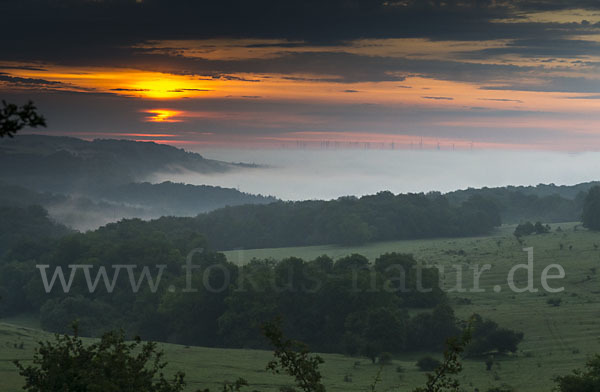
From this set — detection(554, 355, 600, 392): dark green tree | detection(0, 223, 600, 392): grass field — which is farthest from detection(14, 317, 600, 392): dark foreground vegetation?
detection(0, 223, 600, 392): grass field

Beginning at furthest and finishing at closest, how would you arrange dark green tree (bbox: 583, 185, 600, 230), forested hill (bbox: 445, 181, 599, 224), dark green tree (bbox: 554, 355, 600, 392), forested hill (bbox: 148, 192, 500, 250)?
forested hill (bbox: 445, 181, 599, 224) < forested hill (bbox: 148, 192, 500, 250) < dark green tree (bbox: 583, 185, 600, 230) < dark green tree (bbox: 554, 355, 600, 392)

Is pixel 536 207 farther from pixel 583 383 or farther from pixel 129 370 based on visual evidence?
pixel 129 370

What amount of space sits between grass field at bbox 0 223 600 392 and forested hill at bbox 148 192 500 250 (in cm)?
3654

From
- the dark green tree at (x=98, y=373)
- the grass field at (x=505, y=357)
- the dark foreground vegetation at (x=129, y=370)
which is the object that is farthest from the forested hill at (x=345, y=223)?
the dark foreground vegetation at (x=129, y=370)

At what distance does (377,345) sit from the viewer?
63.2 m

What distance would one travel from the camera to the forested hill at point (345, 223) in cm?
14138

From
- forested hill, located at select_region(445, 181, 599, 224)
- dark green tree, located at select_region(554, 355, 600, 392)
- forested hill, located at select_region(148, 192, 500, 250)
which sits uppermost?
forested hill, located at select_region(445, 181, 599, 224)

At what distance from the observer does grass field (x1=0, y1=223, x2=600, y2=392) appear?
5072cm

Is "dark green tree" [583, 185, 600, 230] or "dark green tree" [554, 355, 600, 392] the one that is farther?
"dark green tree" [583, 185, 600, 230]

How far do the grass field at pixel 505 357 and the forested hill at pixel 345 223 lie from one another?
36540mm

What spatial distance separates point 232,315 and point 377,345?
65.0ft

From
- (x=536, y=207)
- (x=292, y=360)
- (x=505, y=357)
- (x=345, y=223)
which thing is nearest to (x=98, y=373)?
(x=292, y=360)

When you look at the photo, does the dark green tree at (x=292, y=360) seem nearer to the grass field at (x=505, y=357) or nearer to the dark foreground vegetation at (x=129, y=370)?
the dark foreground vegetation at (x=129, y=370)

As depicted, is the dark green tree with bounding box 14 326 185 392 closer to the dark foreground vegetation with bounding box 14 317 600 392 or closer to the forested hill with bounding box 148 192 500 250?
the dark foreground vegetation with bounding box 14 317 600 392
